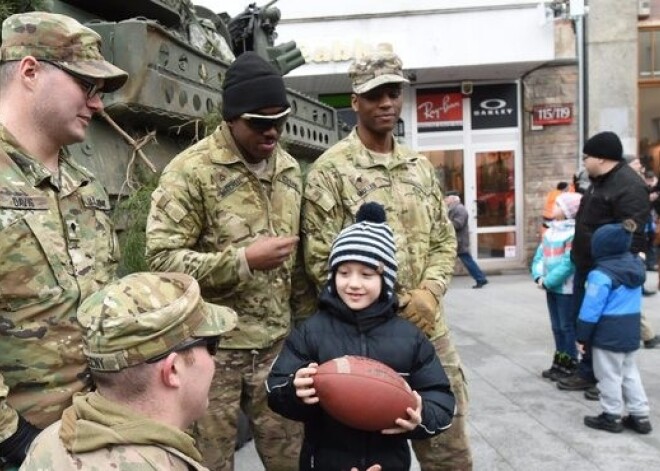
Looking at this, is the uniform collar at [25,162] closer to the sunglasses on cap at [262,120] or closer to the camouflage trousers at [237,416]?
the sunglasses on cap at [262,120]

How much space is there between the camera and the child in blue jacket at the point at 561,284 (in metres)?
6.10

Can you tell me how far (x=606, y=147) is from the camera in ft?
17.3

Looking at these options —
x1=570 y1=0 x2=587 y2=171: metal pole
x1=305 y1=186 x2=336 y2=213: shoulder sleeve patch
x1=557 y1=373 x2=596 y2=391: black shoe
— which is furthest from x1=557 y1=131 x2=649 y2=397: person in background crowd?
x1=570 y1=0 x2=587 y2=171: metal pole

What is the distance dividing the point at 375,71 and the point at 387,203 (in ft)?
1.92

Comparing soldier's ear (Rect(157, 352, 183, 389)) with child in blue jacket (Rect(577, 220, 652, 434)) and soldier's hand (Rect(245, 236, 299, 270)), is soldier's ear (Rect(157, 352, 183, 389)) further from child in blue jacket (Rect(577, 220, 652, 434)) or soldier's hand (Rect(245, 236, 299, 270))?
→ child in blue jacket (Rect(577, 220, 652, 434))

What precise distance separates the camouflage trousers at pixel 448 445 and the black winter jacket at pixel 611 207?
2.67 m

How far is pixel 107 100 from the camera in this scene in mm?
3998

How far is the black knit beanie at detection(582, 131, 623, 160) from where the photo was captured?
5.25m

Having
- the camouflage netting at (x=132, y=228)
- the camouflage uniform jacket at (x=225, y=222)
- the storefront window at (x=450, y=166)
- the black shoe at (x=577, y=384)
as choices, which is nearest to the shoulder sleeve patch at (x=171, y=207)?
the camouflage uniform jacket at (x=225, y=222)

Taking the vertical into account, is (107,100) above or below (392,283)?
above

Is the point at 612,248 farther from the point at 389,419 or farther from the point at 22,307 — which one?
the point at 22,307

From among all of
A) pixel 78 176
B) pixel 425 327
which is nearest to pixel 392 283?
pixel 425 327

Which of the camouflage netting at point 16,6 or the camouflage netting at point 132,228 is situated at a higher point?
the camouflage netting at point 16,6

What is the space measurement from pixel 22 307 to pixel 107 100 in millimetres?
2102
